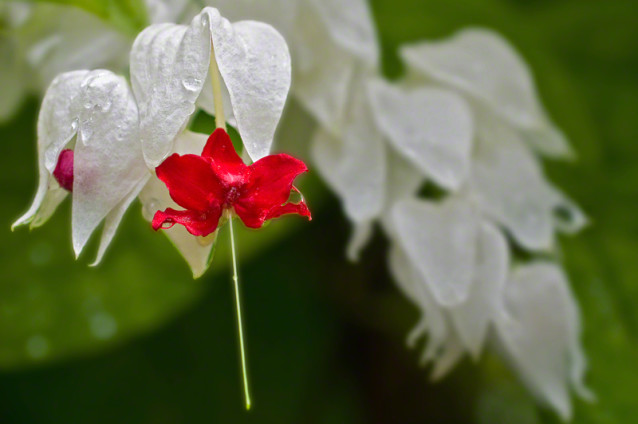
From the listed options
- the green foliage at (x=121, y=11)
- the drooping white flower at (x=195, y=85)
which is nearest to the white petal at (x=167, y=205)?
the drooping white flower at (x=195, y=85)

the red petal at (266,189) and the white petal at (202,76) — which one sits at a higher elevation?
the white petal at (202,76)

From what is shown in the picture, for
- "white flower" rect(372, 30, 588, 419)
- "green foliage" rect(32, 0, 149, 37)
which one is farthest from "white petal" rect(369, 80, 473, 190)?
"green foliage" rect(32, 0, 149, 37)

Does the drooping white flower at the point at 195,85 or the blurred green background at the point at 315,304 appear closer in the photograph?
the drooping white flower at the point at 195,85

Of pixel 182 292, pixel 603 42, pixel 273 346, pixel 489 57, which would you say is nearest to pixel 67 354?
pixel 182 292

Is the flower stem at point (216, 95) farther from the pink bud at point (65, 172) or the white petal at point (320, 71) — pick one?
the white petal at point (320, 71)

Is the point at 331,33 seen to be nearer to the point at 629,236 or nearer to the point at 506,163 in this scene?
the point at 506,163

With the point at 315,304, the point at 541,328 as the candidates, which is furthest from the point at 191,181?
the point at 315,304

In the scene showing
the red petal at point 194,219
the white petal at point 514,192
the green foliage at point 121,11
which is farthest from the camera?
the white petal at point 514,192

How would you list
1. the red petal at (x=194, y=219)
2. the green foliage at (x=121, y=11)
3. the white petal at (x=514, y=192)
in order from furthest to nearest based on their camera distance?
1. the white petal at (x=514, y=192)
2. the green foliage at (x=121, y=11)
3. the red petal at (x=194, y=219)
